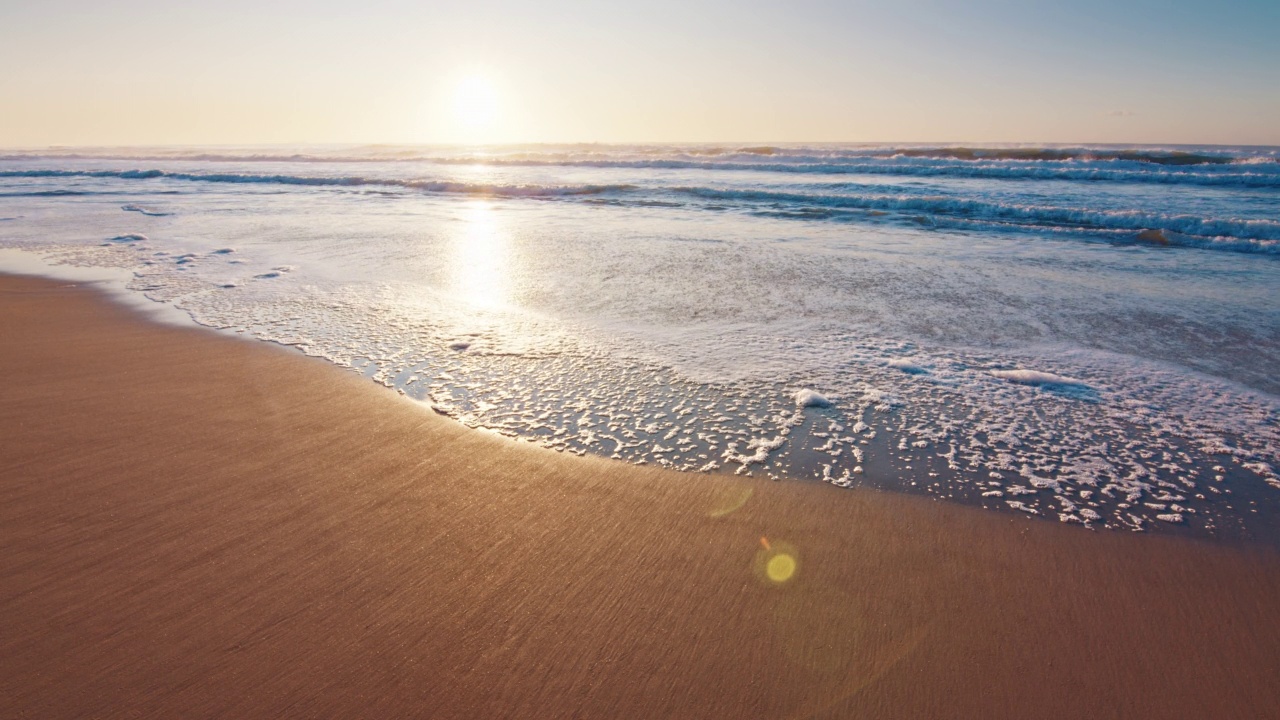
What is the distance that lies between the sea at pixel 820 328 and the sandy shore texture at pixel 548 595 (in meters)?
0.39

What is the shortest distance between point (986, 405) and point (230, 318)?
657 centimetres

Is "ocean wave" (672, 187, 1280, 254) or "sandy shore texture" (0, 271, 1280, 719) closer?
"sandy shore texture" (0, 271, 1280, 719)

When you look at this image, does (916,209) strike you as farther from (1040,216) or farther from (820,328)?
(820,328)

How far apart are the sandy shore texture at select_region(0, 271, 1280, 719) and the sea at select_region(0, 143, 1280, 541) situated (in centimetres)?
39

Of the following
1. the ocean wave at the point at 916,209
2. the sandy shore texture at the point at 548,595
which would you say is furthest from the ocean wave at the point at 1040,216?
the sandy shore texture at the point at 548,595

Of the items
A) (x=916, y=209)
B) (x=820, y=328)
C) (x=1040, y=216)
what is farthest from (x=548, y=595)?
(x=916, y=209)

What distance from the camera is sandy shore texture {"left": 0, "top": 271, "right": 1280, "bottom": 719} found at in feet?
6.39

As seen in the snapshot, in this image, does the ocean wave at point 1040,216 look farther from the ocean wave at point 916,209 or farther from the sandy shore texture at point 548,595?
the sandy shore texture at point 548,595

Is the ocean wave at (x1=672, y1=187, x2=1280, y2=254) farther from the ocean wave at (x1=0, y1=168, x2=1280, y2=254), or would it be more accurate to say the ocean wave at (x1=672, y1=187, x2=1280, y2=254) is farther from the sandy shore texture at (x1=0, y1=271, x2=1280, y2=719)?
the sandy shore texture at (x1=0, y1=271, x2=1280, y2=719)

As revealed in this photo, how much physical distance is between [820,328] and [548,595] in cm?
389

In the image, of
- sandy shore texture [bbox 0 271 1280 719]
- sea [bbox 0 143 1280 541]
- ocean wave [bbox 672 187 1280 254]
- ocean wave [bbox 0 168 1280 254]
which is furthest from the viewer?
ocean wave [bbox 0 168 1280 254]

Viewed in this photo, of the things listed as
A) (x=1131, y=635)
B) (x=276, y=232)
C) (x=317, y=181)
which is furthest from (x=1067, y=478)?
(x=317, y=181)

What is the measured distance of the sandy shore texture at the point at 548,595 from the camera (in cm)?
195

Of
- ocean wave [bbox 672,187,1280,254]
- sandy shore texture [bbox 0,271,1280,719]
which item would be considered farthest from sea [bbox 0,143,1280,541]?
sandy shore texture [bbox 0,271,1280,719]
